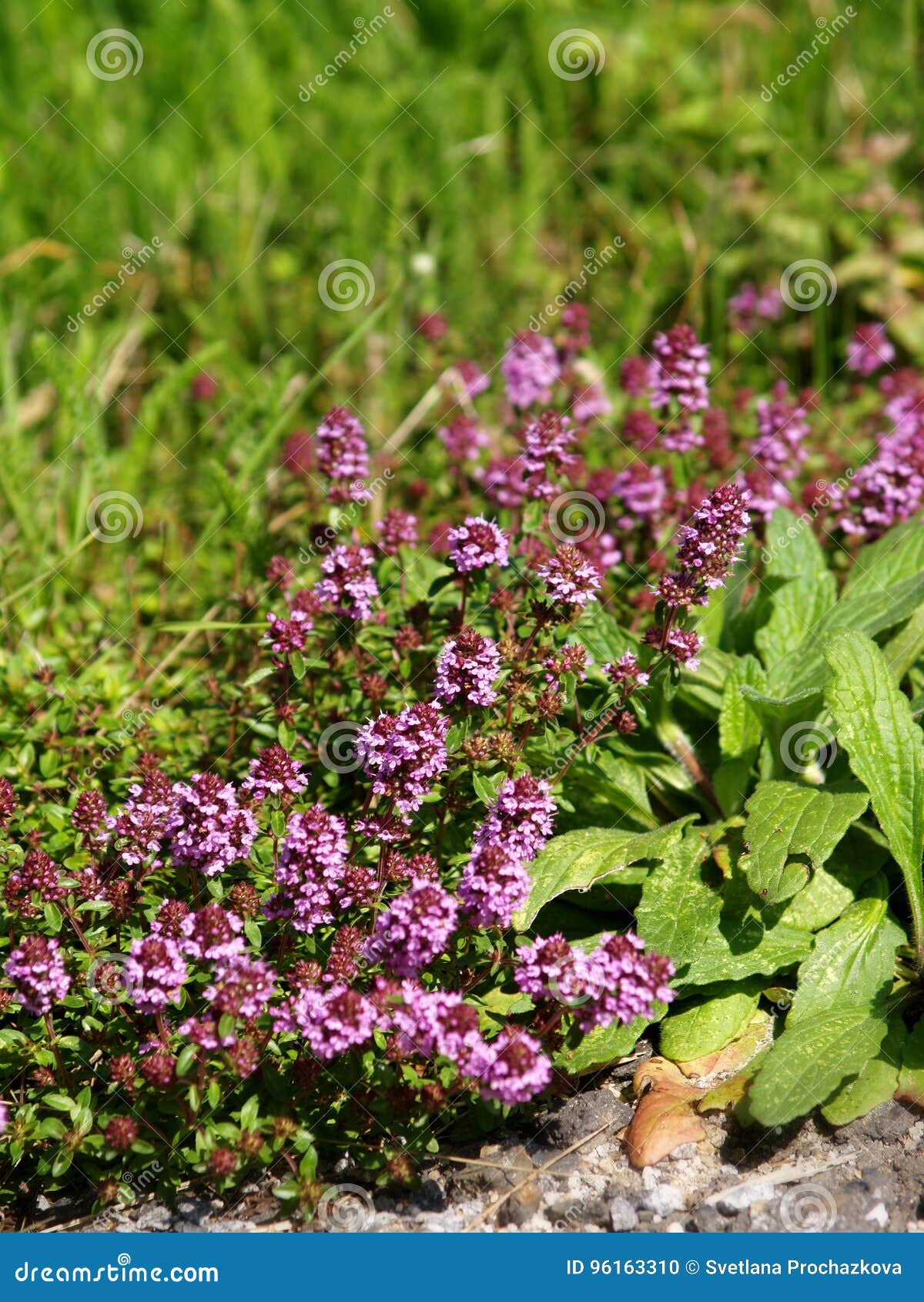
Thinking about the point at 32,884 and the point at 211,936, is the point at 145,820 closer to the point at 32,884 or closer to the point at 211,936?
the point at 32,884

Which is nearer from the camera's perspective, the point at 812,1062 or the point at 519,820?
the point at 519,820

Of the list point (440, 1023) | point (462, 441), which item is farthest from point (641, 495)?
point (440, 1023)

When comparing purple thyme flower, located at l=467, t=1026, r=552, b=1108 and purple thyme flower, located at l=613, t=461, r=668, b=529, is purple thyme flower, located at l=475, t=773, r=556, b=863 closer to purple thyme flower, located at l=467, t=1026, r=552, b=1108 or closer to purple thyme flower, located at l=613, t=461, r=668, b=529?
purple thyme flower, located at l=467, t=1026, r=552, b=1108

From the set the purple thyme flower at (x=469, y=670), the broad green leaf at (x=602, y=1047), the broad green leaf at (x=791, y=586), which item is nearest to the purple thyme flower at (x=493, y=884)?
the purple thyme flower at (x=469, y=670)

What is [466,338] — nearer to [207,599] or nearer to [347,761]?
[207,599]

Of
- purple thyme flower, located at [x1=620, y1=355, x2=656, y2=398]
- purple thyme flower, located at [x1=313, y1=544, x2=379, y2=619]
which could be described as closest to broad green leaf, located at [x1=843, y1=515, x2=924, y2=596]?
purple thyme flower, located at [x1=620, y1=355, x2=656, y2=398]

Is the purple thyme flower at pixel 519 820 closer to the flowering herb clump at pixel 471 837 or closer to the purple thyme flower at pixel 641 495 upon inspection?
the flowering herb clump at pixel 471 837
